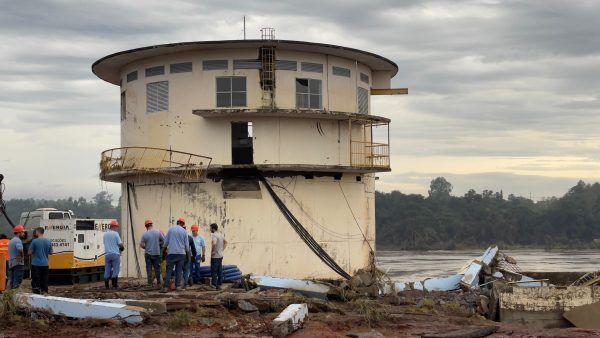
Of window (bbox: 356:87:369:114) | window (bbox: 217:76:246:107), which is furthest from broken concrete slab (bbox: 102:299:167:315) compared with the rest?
window (bbox: 356:87:369:114)

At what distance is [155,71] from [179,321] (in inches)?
534

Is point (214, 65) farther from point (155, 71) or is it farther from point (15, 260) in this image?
point (15, 260)

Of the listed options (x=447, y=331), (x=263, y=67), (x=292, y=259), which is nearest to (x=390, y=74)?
(x=263, y=67)

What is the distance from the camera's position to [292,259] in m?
27.2

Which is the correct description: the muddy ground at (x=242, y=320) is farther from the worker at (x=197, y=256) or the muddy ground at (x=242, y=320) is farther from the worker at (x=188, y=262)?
the worker at (x=197, y=256)

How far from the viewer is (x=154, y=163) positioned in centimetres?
2792

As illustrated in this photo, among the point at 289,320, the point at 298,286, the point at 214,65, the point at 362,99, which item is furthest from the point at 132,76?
the point at 289,320

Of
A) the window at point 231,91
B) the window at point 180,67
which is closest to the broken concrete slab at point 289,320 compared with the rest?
the window at point 231,91

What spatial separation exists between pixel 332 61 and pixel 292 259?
6687 mm

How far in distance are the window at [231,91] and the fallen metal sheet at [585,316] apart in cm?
1174

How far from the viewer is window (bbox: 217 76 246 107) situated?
27.0 m

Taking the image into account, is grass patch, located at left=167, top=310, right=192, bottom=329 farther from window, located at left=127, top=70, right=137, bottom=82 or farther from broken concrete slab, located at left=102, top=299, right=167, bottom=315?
window, located at left=127, top=70, right=137, bottom=82

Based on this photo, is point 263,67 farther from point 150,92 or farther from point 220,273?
point 220,273

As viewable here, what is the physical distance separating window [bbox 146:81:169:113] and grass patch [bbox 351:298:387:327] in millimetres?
10744
